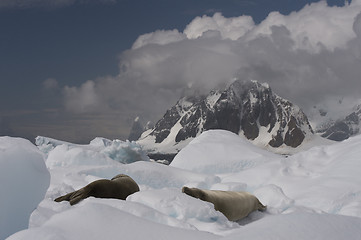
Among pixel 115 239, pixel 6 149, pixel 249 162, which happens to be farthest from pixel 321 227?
pixel 249 162

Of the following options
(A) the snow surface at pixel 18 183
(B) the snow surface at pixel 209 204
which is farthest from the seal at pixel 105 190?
(A) the snow surface at pixel 18 183

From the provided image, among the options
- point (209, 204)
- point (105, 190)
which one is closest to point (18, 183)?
point (209, 204)

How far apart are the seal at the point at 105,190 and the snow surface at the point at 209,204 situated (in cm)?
49

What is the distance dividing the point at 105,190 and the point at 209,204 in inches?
107

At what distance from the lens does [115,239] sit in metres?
3.05

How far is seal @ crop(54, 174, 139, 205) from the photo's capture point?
7330 mm

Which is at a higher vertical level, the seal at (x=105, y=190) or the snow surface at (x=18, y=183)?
the snow surface at (x=18, y=183)

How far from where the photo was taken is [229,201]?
24.6 ft

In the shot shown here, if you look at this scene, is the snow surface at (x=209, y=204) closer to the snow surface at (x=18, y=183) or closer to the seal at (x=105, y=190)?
the snow surface at (x=18, y=183)

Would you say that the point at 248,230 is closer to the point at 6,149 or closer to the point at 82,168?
the point at 6,149

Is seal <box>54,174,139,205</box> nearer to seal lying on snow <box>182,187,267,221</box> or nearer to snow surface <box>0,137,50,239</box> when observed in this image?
seal lying on snow <box>182,187,267,221</box>

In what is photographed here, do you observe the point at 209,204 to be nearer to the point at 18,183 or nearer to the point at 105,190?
the point at 105,190

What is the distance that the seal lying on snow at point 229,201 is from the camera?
23.4 ft

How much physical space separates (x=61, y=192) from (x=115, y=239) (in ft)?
16.9
